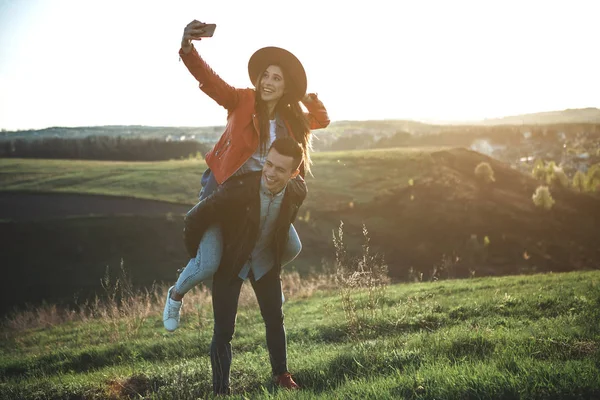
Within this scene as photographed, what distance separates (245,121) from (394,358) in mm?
2590

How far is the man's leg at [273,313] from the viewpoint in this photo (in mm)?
4457

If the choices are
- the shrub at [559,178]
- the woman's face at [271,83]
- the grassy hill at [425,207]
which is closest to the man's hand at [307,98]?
the woman's face at [271,83]

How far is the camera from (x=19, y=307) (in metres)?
25.0

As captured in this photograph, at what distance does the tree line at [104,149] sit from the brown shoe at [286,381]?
9465 centimetres

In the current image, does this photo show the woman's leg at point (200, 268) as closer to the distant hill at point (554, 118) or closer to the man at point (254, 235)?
the man at point (254, 235)

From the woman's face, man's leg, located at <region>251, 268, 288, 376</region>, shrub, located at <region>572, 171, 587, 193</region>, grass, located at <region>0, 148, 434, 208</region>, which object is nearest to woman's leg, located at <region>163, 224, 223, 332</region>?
man's leg, located at <region>251, 268, 288, 376</region>

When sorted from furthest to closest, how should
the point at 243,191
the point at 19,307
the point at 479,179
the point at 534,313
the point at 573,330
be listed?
1. the point at 479,179
2. the point at 19,307
3. the point at 534,313
4. the point at 573,330
5. the point at 243,191

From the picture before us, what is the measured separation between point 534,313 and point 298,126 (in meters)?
4.74

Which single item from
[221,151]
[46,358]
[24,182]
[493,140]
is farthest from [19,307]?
[493,140]

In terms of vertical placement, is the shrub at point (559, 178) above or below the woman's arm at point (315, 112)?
below

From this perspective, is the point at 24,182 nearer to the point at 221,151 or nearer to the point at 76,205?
the point at 76,205

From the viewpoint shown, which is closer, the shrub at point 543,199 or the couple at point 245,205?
the couple at point 245,205

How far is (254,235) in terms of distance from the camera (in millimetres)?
4289

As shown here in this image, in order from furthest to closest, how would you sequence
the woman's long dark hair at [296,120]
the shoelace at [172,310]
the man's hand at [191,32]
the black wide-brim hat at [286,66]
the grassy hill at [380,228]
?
the grassy hill at [380,228], the woman's long dark hair at [296,120], the black wide-brim hat at [286,66], the shoelace at [172,310], the man's hand at [191,32]
